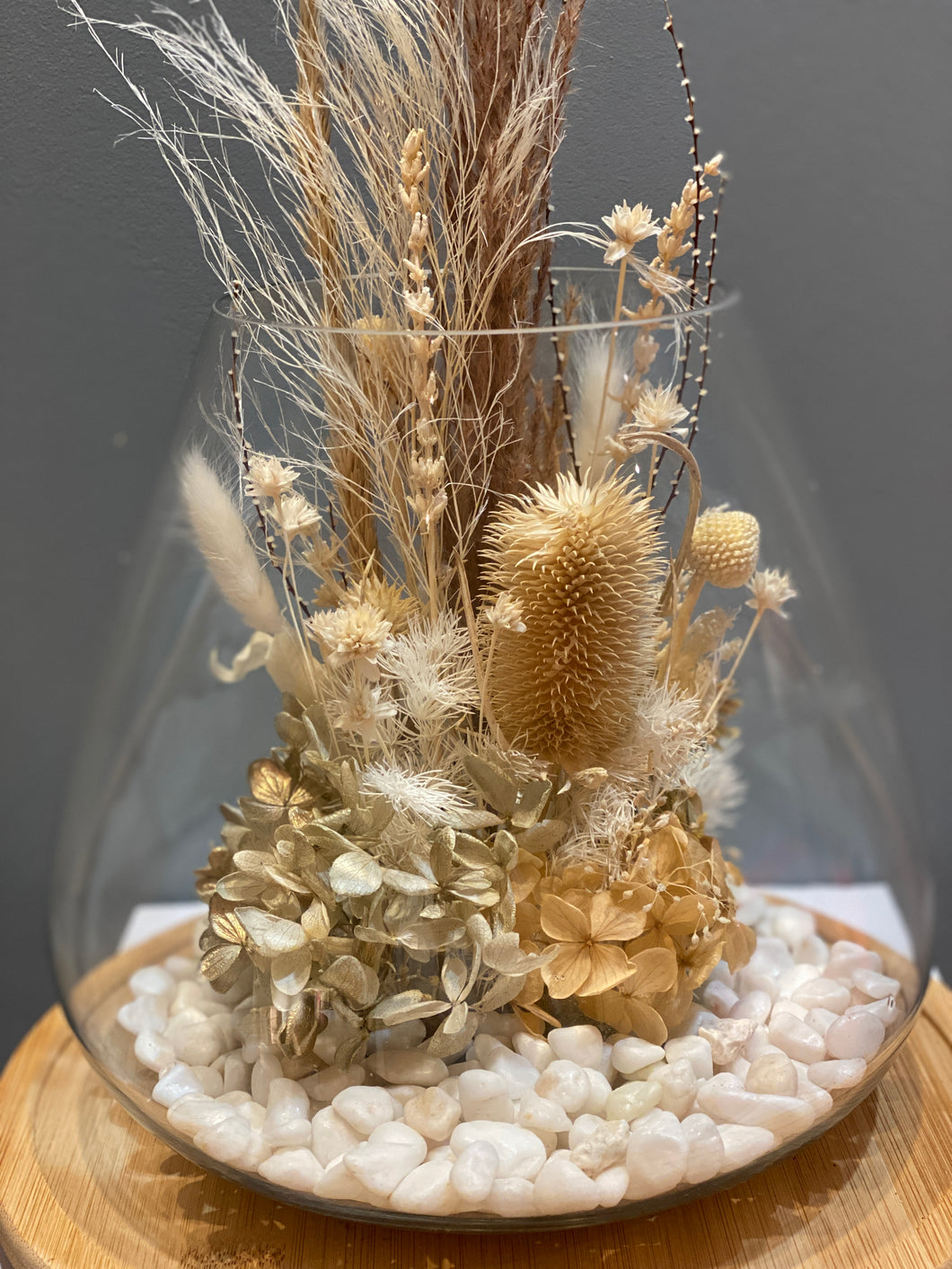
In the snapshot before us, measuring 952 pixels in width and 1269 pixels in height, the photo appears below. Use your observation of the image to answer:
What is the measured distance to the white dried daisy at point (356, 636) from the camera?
0.43m

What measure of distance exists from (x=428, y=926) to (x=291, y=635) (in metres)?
0.16

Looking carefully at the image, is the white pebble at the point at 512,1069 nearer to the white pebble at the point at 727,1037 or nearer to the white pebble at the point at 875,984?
the white pebble at the point at 727,1037

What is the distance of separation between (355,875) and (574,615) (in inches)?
5.5

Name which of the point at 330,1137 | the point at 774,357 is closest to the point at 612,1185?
the point at 330,1137

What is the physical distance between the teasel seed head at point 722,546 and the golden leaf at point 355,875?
20cm

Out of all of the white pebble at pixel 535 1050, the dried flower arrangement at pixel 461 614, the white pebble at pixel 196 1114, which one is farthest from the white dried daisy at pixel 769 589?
the white pebble at pixel 196 1114

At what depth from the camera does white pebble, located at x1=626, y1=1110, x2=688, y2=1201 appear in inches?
16.9

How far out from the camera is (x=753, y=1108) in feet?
1.50

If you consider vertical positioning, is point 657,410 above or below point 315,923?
above

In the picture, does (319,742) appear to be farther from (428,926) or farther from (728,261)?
(728,261)

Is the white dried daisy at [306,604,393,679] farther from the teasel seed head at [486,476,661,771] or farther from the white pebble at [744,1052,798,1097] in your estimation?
the white pebble at [744,1052,798,1097]

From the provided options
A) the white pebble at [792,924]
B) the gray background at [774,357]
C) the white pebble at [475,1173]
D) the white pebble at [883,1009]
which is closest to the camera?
the white pebble at [475,1173]

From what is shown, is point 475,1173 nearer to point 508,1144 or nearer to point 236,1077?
point 508,1144

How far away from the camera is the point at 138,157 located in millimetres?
617
